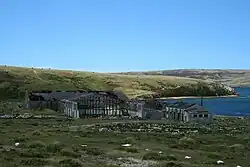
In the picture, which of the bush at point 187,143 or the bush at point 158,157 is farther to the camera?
the bush at point 187,143

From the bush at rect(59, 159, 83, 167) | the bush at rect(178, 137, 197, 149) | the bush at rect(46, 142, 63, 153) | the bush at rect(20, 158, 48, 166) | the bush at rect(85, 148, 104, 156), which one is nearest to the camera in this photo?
the bush at rect(59, 159, 83, 167)

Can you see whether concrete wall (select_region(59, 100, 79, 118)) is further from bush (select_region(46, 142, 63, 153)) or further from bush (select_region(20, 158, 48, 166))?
bush (select_region(20, 158, 48, 166))

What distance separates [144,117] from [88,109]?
13148mm

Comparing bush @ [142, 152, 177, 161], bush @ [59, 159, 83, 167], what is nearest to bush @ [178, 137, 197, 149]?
Result: bush @ [142, 152, 177, 161]

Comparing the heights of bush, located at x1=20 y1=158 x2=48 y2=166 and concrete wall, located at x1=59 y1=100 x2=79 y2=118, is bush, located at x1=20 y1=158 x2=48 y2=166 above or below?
above

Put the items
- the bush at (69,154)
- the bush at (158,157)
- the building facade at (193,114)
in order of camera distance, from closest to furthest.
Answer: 1. the bush at (69,154)
2. the bush at (158,157)
3. the building facade at (193,114)

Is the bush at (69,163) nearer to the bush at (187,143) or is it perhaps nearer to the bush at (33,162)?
the bush at (33,162)

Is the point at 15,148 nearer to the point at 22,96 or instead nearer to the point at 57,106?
the point at 57,106

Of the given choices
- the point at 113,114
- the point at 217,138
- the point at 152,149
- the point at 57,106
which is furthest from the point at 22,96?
the point at 152,149

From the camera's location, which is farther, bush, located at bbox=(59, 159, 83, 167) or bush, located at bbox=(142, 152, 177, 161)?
bush, located at bbox=(142, 152, 177, 161)

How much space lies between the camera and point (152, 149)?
4272cm

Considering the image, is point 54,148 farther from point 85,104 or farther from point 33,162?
point 85,104

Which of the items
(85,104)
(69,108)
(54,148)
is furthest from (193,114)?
(54,148)

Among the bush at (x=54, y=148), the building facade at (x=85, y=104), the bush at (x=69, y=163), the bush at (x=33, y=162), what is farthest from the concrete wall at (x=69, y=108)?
the bush at (x=69, y=163)
